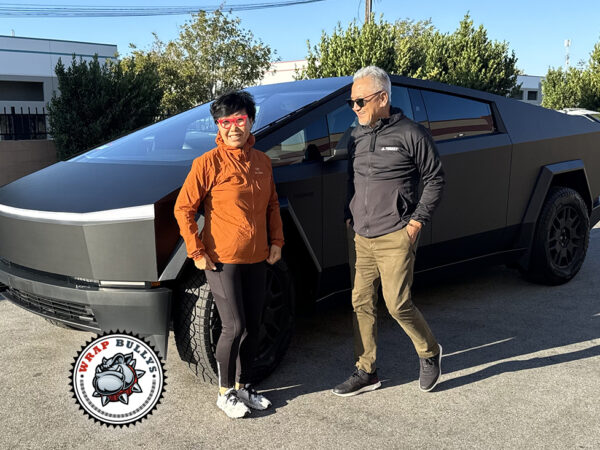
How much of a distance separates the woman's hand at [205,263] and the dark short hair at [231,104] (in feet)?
2.12

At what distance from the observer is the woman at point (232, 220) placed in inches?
106

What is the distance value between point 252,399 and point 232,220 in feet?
3.12

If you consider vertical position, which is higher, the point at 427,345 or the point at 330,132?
the point at 330,132

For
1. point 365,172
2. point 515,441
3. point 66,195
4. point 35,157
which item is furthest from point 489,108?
point 35,157

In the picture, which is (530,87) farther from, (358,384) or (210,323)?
(210,323)

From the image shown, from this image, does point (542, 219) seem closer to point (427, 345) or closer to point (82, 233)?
point (427, 345)

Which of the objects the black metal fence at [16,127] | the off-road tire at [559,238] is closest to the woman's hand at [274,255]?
the off-road tire at [559,238]

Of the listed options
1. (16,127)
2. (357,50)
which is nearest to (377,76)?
(16,127)

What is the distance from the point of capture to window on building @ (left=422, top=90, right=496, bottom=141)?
4.15m

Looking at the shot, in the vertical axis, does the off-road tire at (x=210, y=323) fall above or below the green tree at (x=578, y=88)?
below

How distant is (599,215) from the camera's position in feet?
18.1

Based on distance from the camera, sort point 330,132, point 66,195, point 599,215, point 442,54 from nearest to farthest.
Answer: point 66,195 < point 330,132 < point 599,215 < point 442,54

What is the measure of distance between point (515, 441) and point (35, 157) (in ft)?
35.6

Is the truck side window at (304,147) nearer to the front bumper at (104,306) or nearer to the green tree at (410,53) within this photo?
the front bumper at (104,306)
